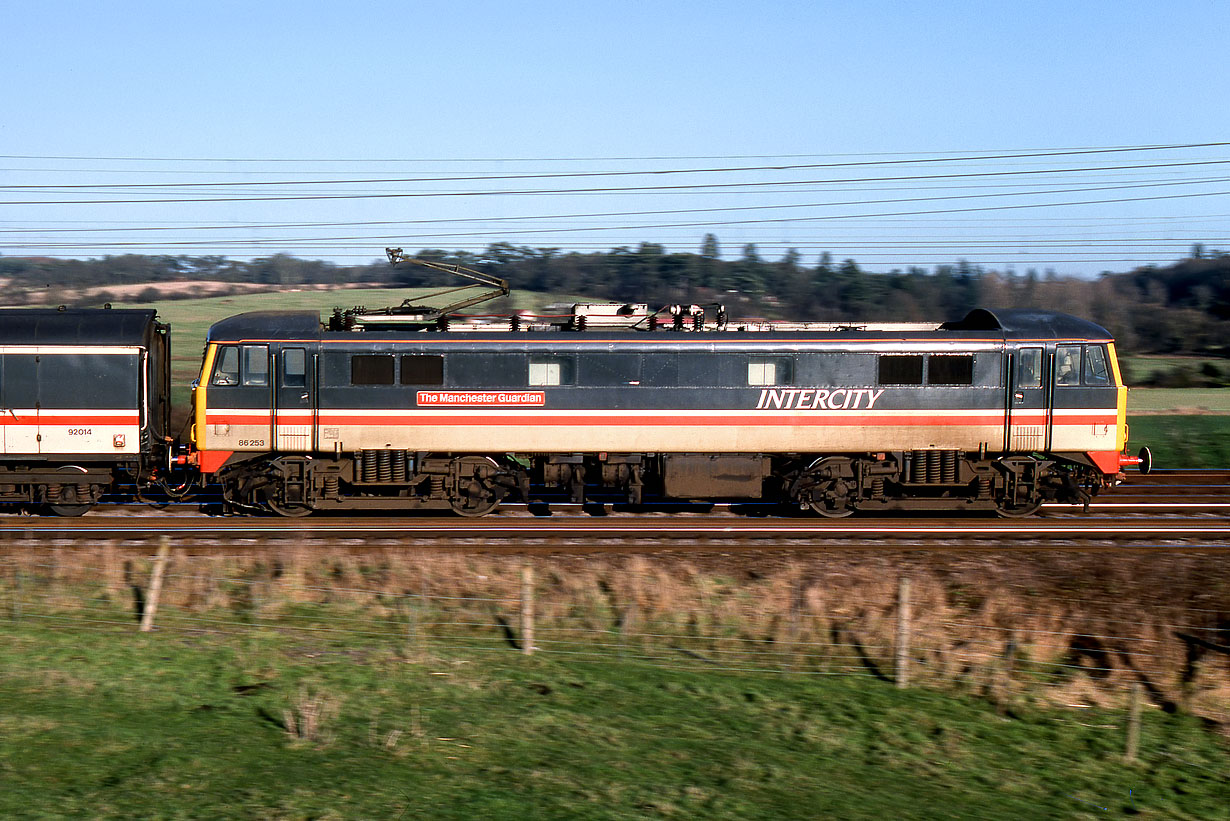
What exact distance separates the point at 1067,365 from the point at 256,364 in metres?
16.1

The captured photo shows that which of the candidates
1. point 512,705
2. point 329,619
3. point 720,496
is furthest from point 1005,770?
point 720,496

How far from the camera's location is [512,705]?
10516 mm

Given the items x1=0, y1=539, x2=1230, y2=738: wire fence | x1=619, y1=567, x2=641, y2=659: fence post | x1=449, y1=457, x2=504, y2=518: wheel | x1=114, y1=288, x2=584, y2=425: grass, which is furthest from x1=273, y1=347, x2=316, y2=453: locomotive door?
x1=114, y1=288, x2=584, y2=425: grass

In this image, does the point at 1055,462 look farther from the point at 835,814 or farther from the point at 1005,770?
the point at 835,814

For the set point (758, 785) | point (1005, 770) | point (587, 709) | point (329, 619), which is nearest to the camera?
point (758, 785)

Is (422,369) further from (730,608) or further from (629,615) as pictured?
(730,608)

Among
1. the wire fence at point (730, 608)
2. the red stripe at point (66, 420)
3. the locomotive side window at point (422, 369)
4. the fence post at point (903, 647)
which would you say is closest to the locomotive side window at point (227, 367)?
the red stripe at point (66, 420)

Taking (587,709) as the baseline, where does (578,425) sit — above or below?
above

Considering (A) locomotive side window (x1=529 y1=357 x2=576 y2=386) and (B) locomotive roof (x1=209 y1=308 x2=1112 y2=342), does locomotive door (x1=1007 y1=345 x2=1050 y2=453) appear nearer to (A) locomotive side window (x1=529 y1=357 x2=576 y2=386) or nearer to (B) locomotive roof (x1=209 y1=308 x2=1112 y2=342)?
(B) locomotive roof (x1=209 y1=308 x2=1112 y2=342)

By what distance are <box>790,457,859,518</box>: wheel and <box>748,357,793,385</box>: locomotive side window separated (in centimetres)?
187

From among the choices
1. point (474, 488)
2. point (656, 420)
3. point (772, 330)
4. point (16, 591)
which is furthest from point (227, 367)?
point (772, 330)

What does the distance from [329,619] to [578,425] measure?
731 cm

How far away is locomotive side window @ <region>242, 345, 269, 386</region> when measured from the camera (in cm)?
1944

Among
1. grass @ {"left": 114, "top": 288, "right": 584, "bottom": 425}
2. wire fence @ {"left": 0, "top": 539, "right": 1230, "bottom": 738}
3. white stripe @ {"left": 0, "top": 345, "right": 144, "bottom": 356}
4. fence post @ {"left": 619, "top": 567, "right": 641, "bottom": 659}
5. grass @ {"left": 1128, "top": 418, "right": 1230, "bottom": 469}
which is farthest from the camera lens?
grass @ {"left": 114, "top": 288, "right": 584, "bottom": 425}
